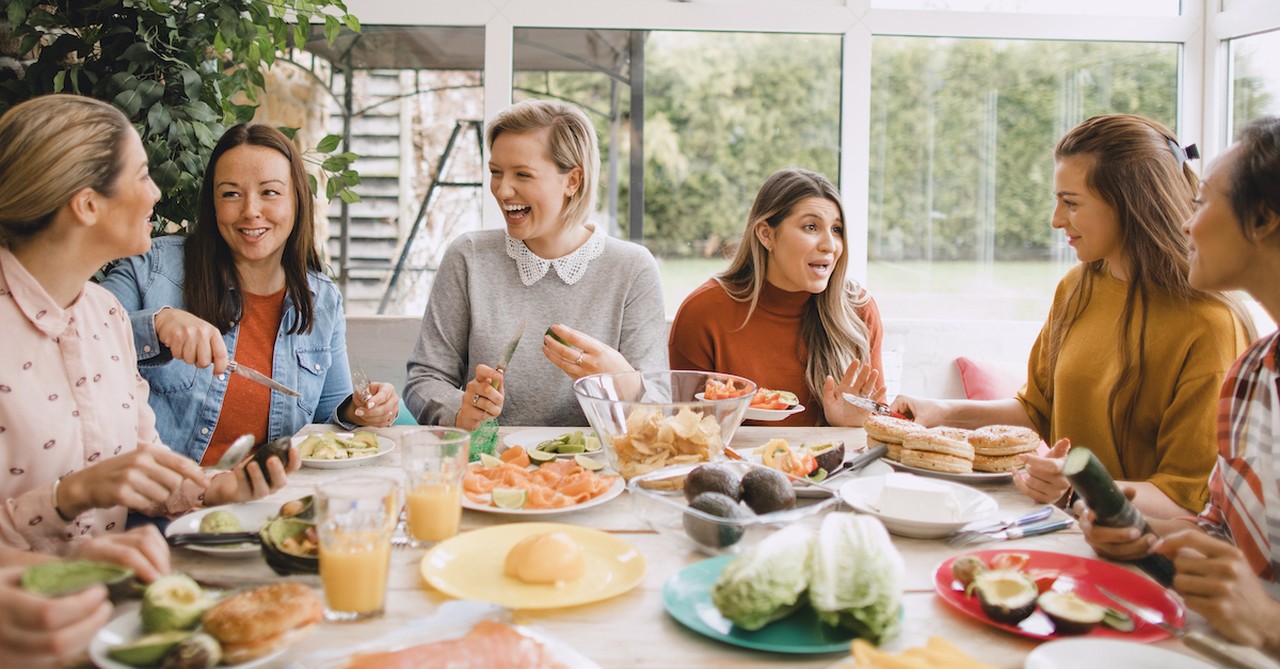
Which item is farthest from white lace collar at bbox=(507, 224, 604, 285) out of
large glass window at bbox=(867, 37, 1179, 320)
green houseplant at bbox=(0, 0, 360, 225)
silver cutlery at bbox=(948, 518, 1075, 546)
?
large glass window at bbox=(867, 37, 1179, 320)

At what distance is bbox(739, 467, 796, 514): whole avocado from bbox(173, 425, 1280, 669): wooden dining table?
118 millimetres

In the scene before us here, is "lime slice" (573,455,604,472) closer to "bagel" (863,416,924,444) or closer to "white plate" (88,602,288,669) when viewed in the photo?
"bagel" (863,416,924,444)

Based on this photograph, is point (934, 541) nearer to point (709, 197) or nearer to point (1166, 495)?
point (1166, 495)

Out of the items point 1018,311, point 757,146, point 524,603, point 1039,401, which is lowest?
point 524,603

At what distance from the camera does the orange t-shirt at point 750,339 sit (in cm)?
280

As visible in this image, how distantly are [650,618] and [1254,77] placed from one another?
412 cm

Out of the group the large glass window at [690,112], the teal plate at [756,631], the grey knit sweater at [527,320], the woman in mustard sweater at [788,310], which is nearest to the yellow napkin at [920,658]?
the teal plate at [756,631]

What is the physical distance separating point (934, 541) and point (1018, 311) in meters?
3.20

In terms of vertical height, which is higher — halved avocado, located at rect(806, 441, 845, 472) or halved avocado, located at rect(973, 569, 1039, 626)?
halved avocado, located at rect(806, 441, 845, 472)

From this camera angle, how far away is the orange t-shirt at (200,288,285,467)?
239cm

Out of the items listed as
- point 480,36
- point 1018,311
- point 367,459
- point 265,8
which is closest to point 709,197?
point 480,36

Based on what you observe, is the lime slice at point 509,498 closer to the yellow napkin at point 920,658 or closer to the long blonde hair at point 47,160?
the yellow napkin at point 920,658

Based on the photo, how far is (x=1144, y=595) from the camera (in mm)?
1154

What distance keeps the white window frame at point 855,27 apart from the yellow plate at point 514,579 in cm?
282
